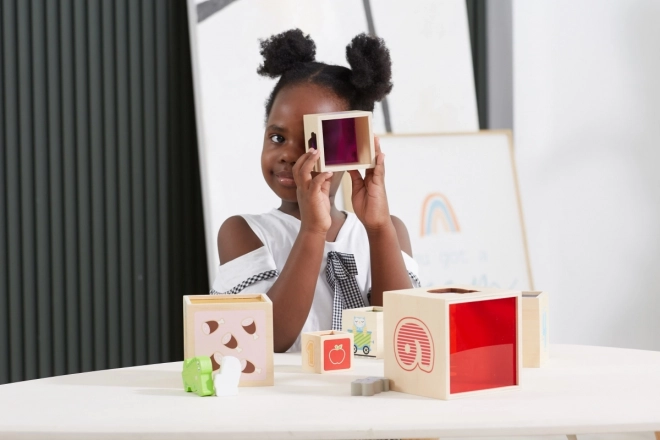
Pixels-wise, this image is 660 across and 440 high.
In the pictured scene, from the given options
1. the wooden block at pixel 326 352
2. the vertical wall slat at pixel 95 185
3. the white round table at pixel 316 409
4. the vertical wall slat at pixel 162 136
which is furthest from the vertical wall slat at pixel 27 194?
the wooden block at pixel 326 352

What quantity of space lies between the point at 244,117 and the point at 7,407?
4.83 ft

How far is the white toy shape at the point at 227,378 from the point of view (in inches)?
35.5

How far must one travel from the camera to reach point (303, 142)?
1.42m

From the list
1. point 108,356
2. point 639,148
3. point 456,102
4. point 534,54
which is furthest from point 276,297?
point 639,148

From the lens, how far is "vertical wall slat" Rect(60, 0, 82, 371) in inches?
89.5

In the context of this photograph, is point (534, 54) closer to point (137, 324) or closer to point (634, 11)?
point (634, 11)

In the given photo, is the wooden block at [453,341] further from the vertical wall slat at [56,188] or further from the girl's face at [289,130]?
the vertical wall slat at [56,188]

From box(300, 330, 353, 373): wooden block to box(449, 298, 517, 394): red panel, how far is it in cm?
18

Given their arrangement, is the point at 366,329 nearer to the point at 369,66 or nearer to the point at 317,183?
the point at 317,183

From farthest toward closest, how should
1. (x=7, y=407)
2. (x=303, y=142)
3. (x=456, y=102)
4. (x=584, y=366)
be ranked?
(x=456, y=102), (x=303, y=142), (x=584, y=366), (x=7, y=407)

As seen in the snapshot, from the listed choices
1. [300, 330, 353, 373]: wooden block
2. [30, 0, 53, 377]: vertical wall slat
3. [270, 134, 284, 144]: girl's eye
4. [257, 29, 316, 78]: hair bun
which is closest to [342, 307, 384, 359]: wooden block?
[300, 330, 353, 373]: wooden block

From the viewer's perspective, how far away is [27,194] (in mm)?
2254

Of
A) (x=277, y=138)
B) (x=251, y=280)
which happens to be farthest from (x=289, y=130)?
(x=251, y=280)

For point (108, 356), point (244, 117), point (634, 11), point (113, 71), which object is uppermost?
point (634, 11)
